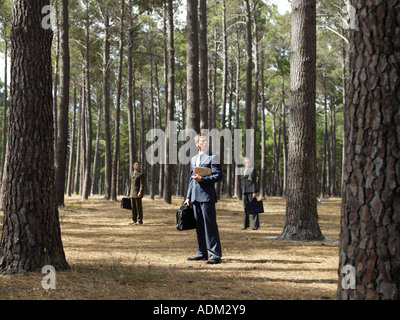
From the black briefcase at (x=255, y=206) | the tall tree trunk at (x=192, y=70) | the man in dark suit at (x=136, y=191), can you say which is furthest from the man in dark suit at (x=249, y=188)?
the man in dark suit at (x=136, y=191)

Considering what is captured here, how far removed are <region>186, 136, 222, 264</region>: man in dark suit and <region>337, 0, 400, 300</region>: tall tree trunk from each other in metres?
3.45

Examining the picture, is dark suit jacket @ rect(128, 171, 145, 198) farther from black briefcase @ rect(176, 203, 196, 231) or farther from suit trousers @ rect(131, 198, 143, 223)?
black briefcase @ rect(176, 203, 196, 231)

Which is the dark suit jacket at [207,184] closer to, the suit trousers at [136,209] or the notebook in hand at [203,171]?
the notebook in hand at [203,171]

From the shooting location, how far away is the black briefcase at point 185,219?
6.79m

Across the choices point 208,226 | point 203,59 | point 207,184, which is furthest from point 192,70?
point 208,226

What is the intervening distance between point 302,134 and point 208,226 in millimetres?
3669

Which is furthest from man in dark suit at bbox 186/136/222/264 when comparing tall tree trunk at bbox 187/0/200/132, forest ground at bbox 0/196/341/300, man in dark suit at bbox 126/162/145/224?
tall tree trunk at bbox 187/0/200/132

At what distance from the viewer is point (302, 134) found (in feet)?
30.0

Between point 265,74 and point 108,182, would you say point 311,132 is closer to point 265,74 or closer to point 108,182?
point 108,182

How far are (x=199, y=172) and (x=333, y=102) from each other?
3620 centimetres

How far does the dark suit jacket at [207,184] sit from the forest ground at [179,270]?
3.39ft

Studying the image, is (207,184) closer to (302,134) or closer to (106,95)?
(302,134)

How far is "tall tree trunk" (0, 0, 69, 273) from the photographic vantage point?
5355 mm

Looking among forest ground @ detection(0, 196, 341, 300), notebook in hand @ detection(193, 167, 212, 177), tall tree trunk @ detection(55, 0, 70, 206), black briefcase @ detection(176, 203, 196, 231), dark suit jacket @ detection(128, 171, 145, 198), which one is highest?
tall tree trunk @ detection(55, 0, 70, 206)
